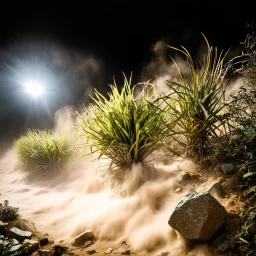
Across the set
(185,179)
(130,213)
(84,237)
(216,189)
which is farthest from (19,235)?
(216,189)

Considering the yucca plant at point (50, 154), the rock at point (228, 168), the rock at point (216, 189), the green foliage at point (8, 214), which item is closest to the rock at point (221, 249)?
the rock at point (216, 189)

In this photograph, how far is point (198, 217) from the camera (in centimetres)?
105

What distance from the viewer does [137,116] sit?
1.86 m

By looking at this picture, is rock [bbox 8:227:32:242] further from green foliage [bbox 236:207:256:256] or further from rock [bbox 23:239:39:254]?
green foliage [bbox 236:207:256:256]

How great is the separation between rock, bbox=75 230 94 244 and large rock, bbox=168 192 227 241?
1.79ft

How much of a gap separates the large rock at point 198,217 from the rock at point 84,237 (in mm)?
546

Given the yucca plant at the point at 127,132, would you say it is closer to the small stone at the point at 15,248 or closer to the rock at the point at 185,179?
the rock at the point at 185,179

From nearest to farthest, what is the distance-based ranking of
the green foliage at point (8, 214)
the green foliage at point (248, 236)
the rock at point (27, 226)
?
the green foliage at point (248, 236) < the rock at point (27, 226) < the green foliage at point (8, 214)

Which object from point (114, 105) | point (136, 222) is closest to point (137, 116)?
point (114, 105)

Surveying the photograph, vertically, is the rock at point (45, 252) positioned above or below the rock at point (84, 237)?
below

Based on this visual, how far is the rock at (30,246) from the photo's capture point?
1.36 metres

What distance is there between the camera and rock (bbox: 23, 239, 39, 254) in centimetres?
136

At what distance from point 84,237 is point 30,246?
0.33m

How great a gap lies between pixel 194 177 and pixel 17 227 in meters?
1.39
